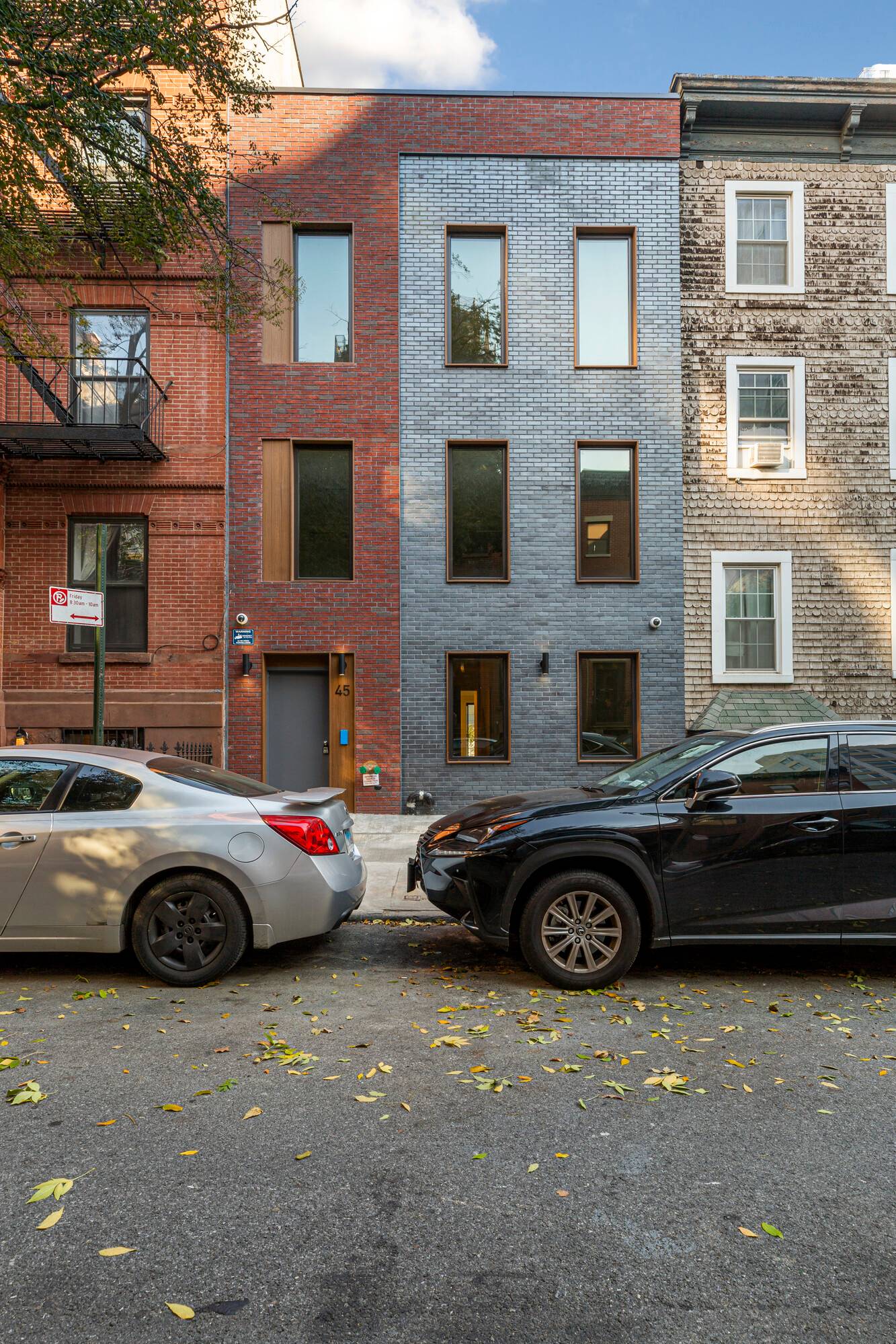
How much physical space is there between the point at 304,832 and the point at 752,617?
10332mm

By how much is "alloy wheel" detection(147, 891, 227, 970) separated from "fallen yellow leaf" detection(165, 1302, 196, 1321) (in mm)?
3058

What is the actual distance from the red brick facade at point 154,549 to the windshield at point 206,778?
6.98 metres

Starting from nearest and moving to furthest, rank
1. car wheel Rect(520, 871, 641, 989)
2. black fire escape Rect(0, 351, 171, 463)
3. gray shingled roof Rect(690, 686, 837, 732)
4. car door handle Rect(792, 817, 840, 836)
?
car wheel Rect(520, 871, 641, 989) < car door handle Rect(792, 817, 840, 836) < black fire escape Rect(0, 351, 171, 463) < gray shingled roof Rect(690, 686, 837, 732)

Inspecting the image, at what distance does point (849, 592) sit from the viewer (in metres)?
Answer: 13.9

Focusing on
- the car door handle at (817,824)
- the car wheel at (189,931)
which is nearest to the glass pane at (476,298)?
the car door handle at (817,824)

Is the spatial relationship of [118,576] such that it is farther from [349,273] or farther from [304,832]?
[304,832]

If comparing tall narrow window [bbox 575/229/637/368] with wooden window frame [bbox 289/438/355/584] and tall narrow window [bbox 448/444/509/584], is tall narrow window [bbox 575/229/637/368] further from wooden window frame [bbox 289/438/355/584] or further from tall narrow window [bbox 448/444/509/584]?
wooden window frame [bbox 289/438/355/584]

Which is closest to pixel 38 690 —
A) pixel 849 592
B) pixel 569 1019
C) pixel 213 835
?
pixel 213 835

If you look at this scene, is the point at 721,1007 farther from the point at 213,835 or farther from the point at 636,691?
the point at 636,691

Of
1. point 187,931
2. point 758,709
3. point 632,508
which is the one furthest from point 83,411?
point 758,709

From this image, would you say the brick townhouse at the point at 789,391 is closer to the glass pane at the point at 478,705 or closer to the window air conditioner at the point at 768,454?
the window air conditioner at the point at 768,454

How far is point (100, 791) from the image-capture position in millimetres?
5719

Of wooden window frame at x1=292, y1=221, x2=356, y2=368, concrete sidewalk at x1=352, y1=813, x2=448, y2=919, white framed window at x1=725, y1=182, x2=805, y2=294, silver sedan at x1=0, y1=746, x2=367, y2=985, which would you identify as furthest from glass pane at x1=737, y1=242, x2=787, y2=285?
silver sedan at x1=0, y1=746, x2=367, y2=985

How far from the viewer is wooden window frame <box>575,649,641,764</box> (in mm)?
13516
